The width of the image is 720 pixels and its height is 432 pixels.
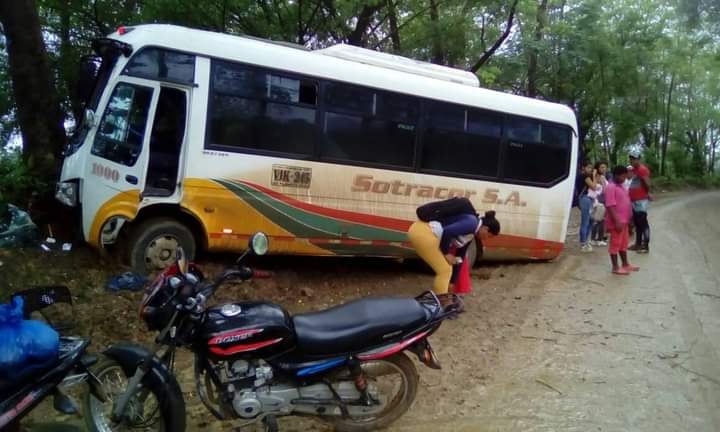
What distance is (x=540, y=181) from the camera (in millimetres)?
9117

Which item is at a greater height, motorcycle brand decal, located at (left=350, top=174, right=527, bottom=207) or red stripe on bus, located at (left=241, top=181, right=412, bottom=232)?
motorcycle brand decal, located at (left=350, top=174, right=527, bottom=207)

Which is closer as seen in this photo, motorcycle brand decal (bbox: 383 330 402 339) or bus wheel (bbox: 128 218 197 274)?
motorcycle brand decal (bbox: 383 330 402 339)

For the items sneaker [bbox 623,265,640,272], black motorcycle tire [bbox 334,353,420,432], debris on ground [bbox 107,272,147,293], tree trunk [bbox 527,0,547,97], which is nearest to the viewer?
black motorcycle tire [bbox 334,353,420,432]

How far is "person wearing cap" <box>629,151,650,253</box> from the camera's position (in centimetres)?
973

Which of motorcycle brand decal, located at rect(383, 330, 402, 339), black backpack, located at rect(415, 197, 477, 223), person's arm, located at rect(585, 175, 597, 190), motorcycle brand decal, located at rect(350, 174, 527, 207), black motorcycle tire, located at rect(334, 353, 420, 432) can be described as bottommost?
black motorcycle tire, located at rect(334, 353, 420, 432)

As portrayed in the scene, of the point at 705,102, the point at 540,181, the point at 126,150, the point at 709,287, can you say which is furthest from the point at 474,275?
the point at 705,102

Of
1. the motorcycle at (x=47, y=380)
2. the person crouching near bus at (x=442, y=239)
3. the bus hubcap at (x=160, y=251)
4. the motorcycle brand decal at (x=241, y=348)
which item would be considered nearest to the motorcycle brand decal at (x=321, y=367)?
the motorcycle brand decal at (x=241, y=348)

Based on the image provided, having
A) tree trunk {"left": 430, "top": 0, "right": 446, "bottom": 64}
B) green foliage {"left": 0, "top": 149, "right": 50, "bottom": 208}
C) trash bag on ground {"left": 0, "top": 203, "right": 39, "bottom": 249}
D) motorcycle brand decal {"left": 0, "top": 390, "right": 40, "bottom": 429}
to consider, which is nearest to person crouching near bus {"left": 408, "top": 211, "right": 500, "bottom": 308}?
motorcycle brand decal {"left": 0, "top": 390, "right": 40, "bottom": 429}

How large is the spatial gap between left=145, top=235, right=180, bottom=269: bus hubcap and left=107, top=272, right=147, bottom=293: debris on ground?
0.37 m

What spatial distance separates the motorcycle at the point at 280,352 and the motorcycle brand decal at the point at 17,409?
1.37 ft

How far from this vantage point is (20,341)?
2.77 metres

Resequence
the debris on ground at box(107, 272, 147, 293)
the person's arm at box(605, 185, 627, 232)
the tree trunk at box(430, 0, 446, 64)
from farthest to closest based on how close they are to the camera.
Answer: the tree trunk at box(430, 0, 446, 64) → the person's arm at box(605, 185, 627, 232) → the debris on ground at box(107, 272, 147, 293)

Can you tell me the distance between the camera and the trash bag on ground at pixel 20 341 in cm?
273

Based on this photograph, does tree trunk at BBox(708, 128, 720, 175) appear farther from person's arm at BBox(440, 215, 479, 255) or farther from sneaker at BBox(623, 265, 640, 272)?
person's arm at BBox(440, 215, 479, 255)
